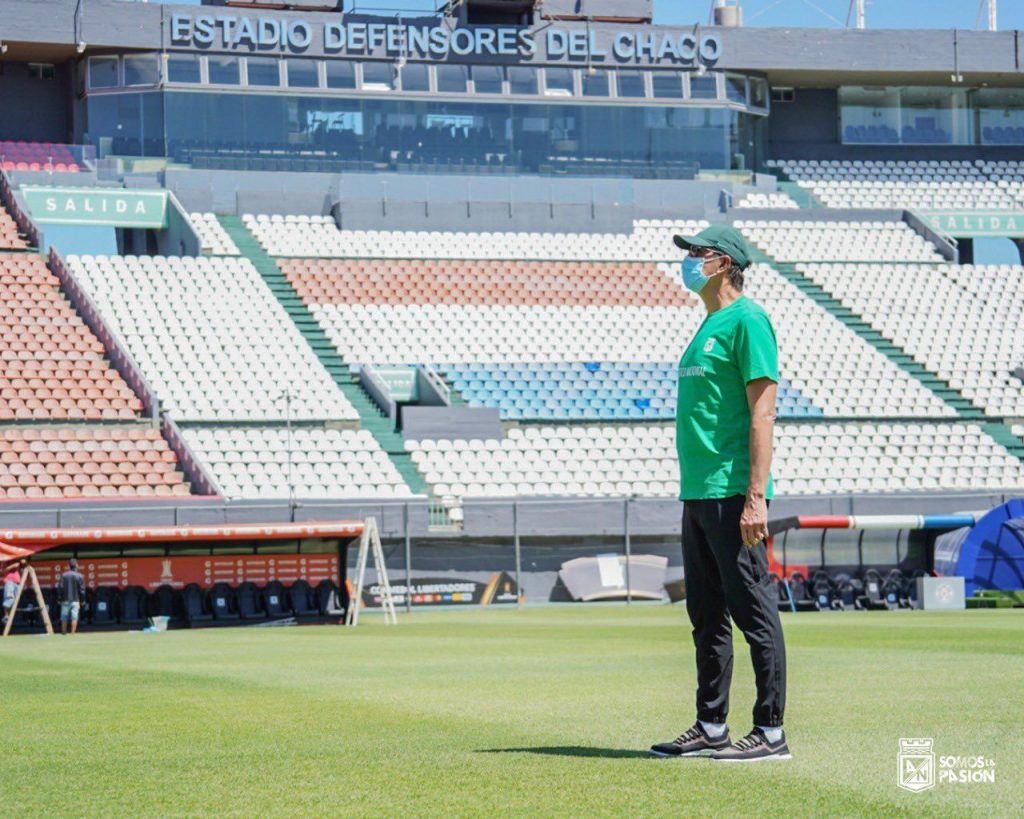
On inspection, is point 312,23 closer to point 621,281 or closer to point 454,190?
point 454,190

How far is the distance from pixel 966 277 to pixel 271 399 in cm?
2380

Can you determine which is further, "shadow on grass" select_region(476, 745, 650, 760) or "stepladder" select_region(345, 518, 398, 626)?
"stepladder" select_region(345, 518, 398, 626)

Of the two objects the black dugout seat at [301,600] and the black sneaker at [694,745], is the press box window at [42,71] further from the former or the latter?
the black sneaker at [694,745]

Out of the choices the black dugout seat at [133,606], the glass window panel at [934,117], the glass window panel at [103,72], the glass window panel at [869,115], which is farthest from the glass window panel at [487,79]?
the black dugout seat at [133,606]

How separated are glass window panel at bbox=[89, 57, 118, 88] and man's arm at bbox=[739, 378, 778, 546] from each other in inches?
1917

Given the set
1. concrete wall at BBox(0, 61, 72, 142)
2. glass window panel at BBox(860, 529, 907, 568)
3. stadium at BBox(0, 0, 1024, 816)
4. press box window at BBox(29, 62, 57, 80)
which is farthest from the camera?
press box window at BBox(29, 62, 57, 80)

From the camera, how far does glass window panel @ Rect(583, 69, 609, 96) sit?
56.4 meters

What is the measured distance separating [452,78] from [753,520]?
1944 inches

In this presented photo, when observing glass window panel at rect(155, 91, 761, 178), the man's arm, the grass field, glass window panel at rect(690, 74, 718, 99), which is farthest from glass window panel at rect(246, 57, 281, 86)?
the man's arm

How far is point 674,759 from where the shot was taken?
7.08m

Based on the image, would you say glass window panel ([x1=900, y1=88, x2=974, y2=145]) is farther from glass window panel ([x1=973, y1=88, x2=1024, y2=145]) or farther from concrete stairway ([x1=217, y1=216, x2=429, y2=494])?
concrete stairway ([x1=217, y1=216, x2=429, y2=494])

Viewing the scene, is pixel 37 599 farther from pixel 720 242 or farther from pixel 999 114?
pixel 999 114

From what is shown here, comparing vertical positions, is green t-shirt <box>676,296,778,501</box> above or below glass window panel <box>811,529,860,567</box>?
above

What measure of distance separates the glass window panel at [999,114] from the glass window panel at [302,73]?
25.3 meters
